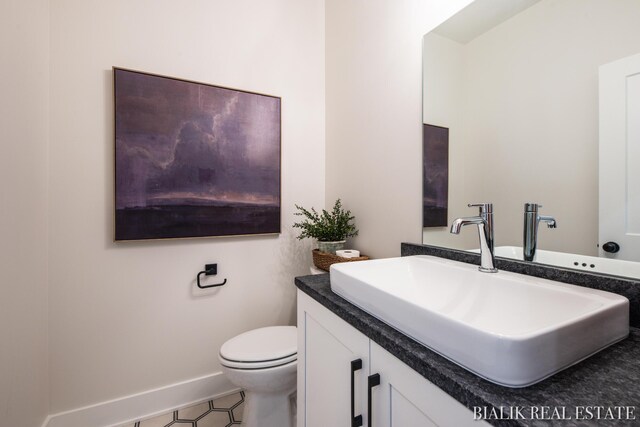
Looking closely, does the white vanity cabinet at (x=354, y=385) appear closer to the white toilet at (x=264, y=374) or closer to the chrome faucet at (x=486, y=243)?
the white toilet at (x=264, y=374)

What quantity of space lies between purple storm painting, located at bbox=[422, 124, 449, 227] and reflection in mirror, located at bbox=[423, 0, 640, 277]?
0.08 ft

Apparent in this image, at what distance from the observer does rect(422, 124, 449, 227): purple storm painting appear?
1.15 metres

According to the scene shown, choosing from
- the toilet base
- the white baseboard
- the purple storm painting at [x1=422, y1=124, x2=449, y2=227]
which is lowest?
the white baseboard

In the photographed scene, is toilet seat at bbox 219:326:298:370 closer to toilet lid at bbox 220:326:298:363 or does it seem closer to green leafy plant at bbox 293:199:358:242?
toilet lid at bbox 220:326:298:363

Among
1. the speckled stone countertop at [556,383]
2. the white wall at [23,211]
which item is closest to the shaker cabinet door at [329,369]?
the speckled stone countertop at [556,383]

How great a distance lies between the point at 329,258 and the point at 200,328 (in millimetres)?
834

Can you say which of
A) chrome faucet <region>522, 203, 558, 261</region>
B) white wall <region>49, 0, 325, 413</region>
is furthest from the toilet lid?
chrome faucet <region>522, 203, 558, 261</region>

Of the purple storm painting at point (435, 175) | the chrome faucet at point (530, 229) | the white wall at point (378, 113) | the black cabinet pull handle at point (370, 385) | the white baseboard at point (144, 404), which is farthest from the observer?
the white baseboard at point (144, 404)

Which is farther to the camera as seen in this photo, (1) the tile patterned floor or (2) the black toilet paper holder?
(2) the black toilet paper holder

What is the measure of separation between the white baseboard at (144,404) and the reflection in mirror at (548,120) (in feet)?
4.83

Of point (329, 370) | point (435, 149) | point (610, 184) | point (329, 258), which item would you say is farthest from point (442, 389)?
point (329, 258)

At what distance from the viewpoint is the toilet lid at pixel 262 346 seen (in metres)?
1.24

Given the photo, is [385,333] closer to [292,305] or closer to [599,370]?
[599,370]

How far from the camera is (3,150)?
969 millimetres
